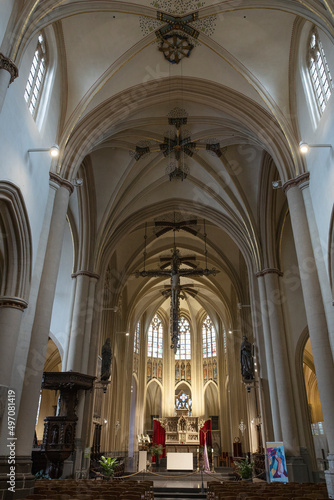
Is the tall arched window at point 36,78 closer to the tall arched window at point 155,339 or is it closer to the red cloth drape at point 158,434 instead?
the red cloth drape at point 158,434

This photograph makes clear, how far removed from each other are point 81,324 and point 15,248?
6881mm

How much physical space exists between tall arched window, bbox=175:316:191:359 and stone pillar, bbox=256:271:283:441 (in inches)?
756

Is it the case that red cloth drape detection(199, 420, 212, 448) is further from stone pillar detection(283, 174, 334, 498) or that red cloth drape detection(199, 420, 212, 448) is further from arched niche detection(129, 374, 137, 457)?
stone pillar detection(283, 174, 334, 498)

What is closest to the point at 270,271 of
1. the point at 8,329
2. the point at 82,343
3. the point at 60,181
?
the point at 82,343

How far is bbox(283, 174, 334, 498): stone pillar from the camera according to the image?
8.47 meters

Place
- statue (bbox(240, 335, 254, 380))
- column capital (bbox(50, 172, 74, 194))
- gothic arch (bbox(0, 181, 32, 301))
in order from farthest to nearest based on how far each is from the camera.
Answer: statue (bbox(240, 335, 254, 380)) < column capital (bbox(50, 172, 74, 194)) < gothic arch (bbox(0, 181, 32, 301))

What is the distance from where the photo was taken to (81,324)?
50.4 feet

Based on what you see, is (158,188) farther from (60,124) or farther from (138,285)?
(138,285)

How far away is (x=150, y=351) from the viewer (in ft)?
110

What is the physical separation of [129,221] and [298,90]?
9.78 m

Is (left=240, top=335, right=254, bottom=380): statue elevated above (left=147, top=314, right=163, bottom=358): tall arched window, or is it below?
below

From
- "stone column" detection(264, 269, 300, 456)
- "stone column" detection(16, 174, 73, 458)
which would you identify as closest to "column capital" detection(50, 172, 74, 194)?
"stone column" detection(16, 174, 73, 458)

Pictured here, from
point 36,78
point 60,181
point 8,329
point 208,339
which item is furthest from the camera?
point 208,339

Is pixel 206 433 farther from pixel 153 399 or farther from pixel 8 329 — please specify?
pixel 8 329
